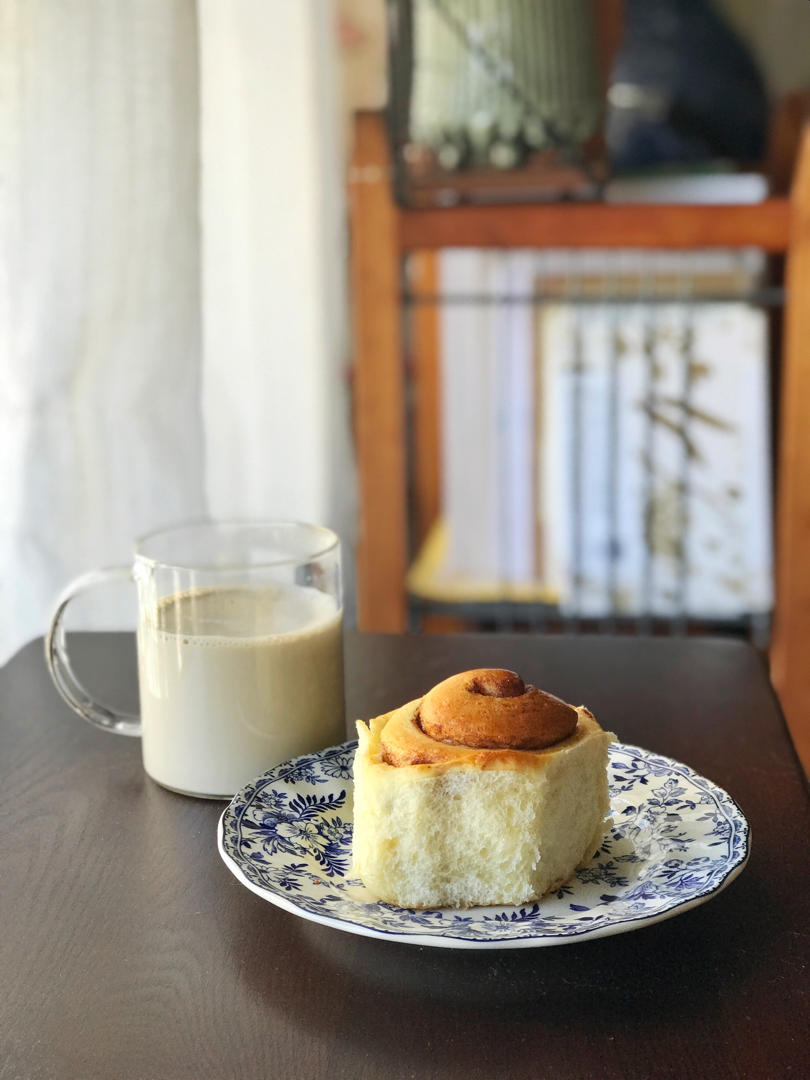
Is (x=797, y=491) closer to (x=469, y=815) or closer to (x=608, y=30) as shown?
(x=608, y=30)

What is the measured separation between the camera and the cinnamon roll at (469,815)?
1.87 ft

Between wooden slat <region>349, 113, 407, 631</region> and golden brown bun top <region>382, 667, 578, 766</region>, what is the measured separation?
50.0 inches

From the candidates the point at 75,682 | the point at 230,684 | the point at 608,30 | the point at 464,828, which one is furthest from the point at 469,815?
the point at 608,30

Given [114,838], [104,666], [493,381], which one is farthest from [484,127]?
[114,838]

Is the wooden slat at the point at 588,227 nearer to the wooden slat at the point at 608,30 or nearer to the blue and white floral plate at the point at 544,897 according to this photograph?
the wooden slat at the point at 608,30

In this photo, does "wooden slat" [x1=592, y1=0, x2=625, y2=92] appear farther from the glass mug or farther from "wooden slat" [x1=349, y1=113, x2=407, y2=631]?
the glass mug

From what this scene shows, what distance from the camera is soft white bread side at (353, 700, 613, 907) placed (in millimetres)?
568

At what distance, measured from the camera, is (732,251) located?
2.09 metres

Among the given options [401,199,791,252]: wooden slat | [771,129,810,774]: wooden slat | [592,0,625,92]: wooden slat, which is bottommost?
[771,129,810,774]: wooden slat

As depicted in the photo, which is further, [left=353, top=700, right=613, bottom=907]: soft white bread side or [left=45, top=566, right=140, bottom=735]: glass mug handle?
[left=45, top=566, right=140, bottom=735]: glass mug handle

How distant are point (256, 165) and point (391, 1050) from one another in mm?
1416

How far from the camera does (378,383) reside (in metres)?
1.86

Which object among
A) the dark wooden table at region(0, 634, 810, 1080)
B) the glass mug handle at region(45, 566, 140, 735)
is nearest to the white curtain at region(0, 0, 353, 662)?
the glass mug handle at region(45, 566, 140, 735)

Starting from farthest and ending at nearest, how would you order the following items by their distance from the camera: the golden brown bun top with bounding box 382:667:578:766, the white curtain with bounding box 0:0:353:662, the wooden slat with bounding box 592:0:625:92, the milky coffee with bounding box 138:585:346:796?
the wooden slat with bounding box 592:0:625:92, the white curtain with bounding box 0:0:353:662, the milky coffee with bounding box 138:585:346:796, the golden brown bun top with bounding box 382:667:578:766
